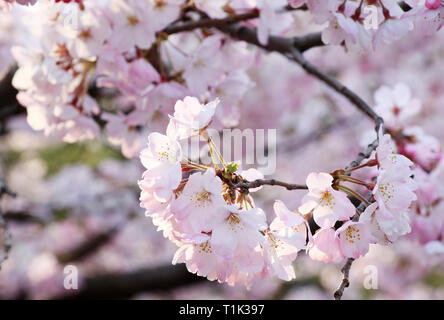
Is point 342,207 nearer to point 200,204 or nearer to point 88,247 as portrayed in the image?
point 200,204

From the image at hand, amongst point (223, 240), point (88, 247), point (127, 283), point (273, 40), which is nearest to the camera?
point (223, 240)

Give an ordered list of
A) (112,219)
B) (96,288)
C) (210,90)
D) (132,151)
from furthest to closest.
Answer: (112,219) < (96,288) < (132,151) < (210,90)

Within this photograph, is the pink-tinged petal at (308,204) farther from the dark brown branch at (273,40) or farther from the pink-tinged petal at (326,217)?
the dark brown branch at (273,40)

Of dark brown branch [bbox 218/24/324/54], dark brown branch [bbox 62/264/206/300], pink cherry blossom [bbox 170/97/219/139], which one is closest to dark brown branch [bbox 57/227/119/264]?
dark brown branch [bbox 62/264/206/300]

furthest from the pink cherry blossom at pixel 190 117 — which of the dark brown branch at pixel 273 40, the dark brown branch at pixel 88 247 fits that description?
the dark brown branch at pixel 88 247

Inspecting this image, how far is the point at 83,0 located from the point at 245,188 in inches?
30.3

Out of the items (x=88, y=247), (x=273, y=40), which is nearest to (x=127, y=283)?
(x=273, y=40)

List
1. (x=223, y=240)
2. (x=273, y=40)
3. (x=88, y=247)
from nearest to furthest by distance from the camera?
(x=223, y=240)
(x=273, y=40)
(x=88, y=247)

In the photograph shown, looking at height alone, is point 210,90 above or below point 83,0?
below

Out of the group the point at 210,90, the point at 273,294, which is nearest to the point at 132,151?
the point at 210,90

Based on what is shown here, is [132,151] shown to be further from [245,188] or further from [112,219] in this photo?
[112,219]

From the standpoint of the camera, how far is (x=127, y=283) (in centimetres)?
230

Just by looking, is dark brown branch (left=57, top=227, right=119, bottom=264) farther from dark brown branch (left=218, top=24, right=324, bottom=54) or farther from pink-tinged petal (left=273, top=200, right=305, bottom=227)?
pink-tinged petal (left=273, top=200, right=305, bottom=227)
